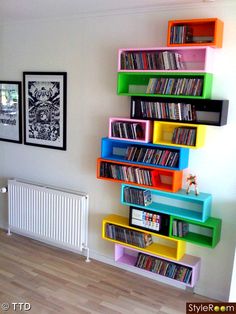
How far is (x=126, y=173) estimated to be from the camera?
2.92 metres

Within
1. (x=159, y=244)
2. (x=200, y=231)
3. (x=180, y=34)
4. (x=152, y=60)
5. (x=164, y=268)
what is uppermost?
(x=180, y=34)

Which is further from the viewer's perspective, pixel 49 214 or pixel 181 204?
pixel 49 214

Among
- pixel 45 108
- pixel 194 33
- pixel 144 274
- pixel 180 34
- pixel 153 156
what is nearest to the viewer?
pixel 180 34

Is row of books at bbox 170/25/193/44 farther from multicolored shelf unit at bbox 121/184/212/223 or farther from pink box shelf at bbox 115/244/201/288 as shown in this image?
pink box shelf at bbox 115/244/201/288

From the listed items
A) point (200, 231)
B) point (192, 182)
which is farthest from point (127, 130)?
point (200, 231)

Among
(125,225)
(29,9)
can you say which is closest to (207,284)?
(125,225)

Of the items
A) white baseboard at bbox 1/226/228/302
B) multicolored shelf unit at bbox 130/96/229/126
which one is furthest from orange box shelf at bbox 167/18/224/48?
white baseboard at bbox 1/226/228/302

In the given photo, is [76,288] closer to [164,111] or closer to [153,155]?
[153,155]

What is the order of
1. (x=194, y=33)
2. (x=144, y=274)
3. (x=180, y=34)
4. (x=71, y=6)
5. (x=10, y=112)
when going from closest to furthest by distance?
1. (x=180, y=34)
2. (x=194, y=33)
3. (x=71, y=6)
4. (x=144, y=274)
5. (x=10, y=112)

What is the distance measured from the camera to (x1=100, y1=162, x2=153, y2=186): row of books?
2.83m

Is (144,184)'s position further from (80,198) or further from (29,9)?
(29,9)

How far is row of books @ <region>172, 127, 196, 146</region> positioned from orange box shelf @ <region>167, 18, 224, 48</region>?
64 cm

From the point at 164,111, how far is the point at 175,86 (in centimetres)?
21

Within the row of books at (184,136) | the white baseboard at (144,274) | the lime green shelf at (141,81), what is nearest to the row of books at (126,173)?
the row of books at (184,136)
